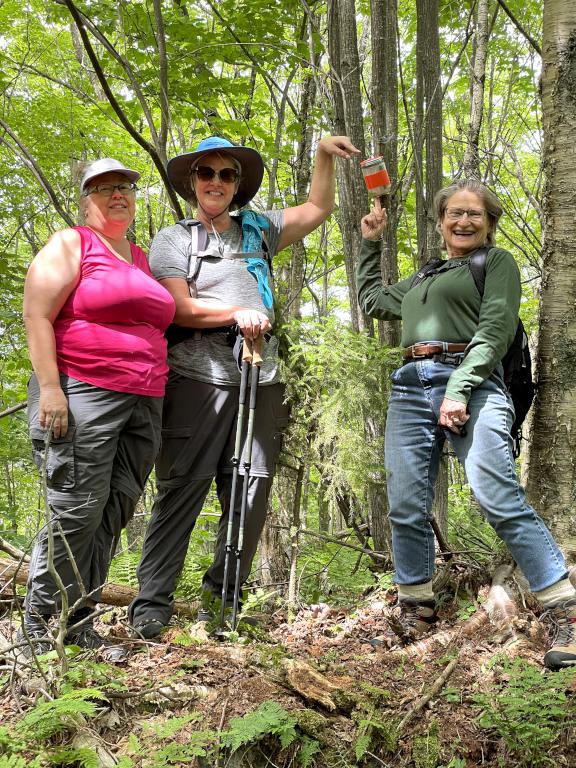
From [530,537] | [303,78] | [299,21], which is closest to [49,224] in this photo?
[303,78]

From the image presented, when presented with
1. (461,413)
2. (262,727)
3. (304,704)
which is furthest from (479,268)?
(262,727)

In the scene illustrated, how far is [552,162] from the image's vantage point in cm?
357

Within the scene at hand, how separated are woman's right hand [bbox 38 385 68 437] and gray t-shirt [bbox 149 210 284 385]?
2.50 ft

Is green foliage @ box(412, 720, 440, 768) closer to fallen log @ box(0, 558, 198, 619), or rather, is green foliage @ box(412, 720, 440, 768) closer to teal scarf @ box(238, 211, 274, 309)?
fallen log @ box(0, 558, 198, 619)

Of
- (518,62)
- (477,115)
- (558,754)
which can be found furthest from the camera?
(518,62)

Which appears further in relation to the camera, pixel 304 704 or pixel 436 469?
pixel 436 469

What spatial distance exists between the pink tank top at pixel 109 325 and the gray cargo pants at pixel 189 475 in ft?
1.15

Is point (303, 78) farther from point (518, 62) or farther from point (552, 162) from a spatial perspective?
point (552, 162)

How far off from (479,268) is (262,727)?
2.36 meters

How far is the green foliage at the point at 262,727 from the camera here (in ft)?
7.93

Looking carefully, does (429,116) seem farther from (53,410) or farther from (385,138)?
(53,410)

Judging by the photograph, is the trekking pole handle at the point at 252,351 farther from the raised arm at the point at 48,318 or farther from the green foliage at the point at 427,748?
the green foliage at the point at 427,748

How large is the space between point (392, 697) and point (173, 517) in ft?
4.70

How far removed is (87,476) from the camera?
9.71 feet
